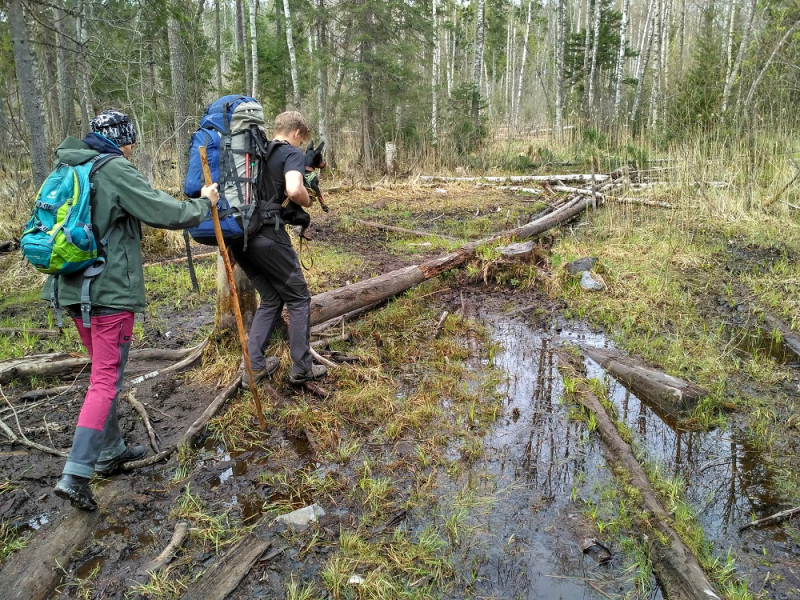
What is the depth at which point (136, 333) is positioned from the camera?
17.7 feet

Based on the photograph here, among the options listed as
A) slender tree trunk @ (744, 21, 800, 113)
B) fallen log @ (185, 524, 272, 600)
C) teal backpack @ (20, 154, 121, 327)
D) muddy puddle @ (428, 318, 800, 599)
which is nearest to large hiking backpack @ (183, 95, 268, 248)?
teal backpack @ (20, 154, 121, 327)

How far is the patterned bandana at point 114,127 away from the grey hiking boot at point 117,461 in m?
1.95

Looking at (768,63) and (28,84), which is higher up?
(768,63)

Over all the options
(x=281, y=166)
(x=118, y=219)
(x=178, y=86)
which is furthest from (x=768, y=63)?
(x=178, y=86)

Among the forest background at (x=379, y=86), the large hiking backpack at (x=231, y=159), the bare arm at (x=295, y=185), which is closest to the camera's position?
the large hiking backpack at (x=231, y=159)

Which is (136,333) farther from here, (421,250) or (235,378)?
(421,250)

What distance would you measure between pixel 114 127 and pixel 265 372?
84.9 inches

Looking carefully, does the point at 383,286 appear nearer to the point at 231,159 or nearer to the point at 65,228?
the point at 231,159

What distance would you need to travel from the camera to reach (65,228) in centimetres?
270

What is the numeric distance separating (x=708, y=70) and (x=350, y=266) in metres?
A: 13.4

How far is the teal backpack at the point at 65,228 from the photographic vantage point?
268 cm

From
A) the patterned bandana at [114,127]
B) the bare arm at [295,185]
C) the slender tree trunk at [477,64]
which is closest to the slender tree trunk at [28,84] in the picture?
the patterned bandana at [114,127]

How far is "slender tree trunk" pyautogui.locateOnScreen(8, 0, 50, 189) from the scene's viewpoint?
20.1 feet

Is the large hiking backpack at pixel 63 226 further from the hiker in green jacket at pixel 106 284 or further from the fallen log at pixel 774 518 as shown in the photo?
the fallen log at pixel 774 518
